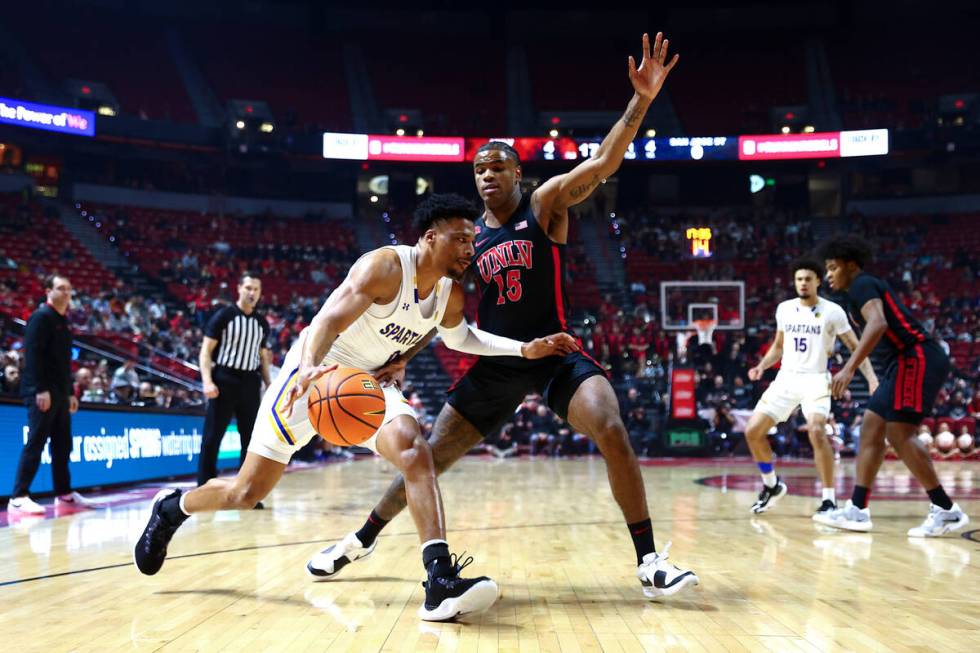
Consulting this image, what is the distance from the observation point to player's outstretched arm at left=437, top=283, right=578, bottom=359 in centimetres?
419

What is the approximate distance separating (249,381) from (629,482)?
4616 mm

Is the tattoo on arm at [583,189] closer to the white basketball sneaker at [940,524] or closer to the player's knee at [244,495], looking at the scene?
the player's knee at [244,495]

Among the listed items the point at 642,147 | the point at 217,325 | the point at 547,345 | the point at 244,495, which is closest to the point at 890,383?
the point at 547,345

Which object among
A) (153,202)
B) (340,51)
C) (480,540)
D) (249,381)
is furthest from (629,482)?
(340,51)

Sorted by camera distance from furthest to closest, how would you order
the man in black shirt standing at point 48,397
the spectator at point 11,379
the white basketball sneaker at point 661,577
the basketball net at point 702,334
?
the basketball net at point 702,334 < the spectator at point 11,379 < the man in black shirt standing at point 48,397 < the white basketball sneaker at point 661,577

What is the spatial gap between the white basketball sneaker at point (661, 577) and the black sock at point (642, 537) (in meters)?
0.04

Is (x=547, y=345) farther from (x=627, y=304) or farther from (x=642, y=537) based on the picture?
(x=627, y=304)

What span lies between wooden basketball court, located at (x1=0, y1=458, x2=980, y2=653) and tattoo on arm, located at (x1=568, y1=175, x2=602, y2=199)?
1.95 m

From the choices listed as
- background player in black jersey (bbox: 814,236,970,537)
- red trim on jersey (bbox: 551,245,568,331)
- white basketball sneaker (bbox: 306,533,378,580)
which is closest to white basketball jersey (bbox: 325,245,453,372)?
red trim on jersey (bbox: 551,245,568,331)

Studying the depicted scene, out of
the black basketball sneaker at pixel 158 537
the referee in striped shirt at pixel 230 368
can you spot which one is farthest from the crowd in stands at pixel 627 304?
the black basketball sneaker at pixel 158 537

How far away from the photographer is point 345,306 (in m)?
3.77

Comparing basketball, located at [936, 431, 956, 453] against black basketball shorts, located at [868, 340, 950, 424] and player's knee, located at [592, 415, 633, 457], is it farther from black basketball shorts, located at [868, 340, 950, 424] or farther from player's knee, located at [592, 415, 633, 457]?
player's knee, located at [592, 415, 633, 457]

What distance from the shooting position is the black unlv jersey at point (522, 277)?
447 cm

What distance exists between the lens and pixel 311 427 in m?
3.99
